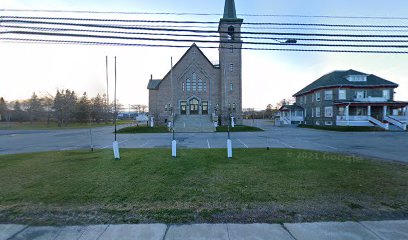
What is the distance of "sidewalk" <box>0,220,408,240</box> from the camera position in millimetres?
3127

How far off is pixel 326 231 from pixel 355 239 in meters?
0.39

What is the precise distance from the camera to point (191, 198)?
15.3 ft

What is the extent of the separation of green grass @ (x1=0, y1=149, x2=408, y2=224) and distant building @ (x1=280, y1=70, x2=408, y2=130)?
2922 cm

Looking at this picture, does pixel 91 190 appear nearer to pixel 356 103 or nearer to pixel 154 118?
pixel 154 118

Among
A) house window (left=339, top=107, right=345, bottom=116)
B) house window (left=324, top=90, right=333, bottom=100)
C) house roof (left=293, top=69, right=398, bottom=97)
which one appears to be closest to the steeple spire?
house roof (left=293, top=69, right=398, bottom=97)

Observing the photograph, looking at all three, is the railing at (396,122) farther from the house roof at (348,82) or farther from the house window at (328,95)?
the house window at (328,95)

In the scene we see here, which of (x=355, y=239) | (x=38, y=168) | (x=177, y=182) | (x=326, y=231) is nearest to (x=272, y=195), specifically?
(x=326, y=231)

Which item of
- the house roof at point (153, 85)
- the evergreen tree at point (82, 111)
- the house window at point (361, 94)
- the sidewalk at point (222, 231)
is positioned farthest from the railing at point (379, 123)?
the evergreen tree at point (82, 111)

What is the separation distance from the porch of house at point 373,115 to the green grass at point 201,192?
28.6 metres

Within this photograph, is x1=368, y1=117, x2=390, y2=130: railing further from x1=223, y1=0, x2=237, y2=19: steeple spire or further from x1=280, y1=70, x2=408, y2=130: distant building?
x1=223, y1=0, x2=237, y2=19: steeple spire

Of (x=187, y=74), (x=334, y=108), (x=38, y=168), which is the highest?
(x=187, y=74)

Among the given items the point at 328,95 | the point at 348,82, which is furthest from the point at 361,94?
the point at 328,95

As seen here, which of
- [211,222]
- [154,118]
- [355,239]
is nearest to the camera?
[355,239]

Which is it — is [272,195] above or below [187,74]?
below
